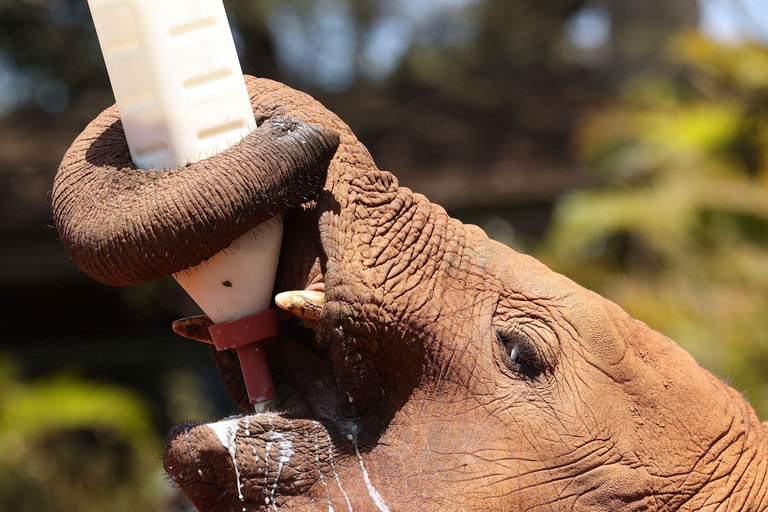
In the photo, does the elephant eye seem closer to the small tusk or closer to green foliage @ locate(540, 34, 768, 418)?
the small tusk

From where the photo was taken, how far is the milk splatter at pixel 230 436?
219cm

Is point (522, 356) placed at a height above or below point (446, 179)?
above

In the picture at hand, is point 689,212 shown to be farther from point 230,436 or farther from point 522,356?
point 230,436

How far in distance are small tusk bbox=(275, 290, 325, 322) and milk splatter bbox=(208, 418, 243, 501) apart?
343 millimetres

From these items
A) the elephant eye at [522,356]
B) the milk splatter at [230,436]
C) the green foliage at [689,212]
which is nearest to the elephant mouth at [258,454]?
the milk splatter at [230,436]

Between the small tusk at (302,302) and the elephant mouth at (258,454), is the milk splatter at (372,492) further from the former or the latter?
the small tusk at (302,302)

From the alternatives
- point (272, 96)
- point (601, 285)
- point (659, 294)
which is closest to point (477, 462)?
point (272, 96)

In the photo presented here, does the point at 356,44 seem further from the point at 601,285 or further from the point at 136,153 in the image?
the point at 136,153

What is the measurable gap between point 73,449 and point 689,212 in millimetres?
8068

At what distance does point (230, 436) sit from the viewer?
2.19 metres

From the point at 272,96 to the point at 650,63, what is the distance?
15539mm

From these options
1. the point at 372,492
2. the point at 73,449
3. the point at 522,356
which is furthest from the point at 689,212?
the point at 372,492

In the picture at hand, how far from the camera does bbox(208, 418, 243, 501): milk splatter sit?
2.19m

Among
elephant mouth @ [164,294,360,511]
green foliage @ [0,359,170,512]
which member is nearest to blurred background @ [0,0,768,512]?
green foliage @ [0,359,170,512]
